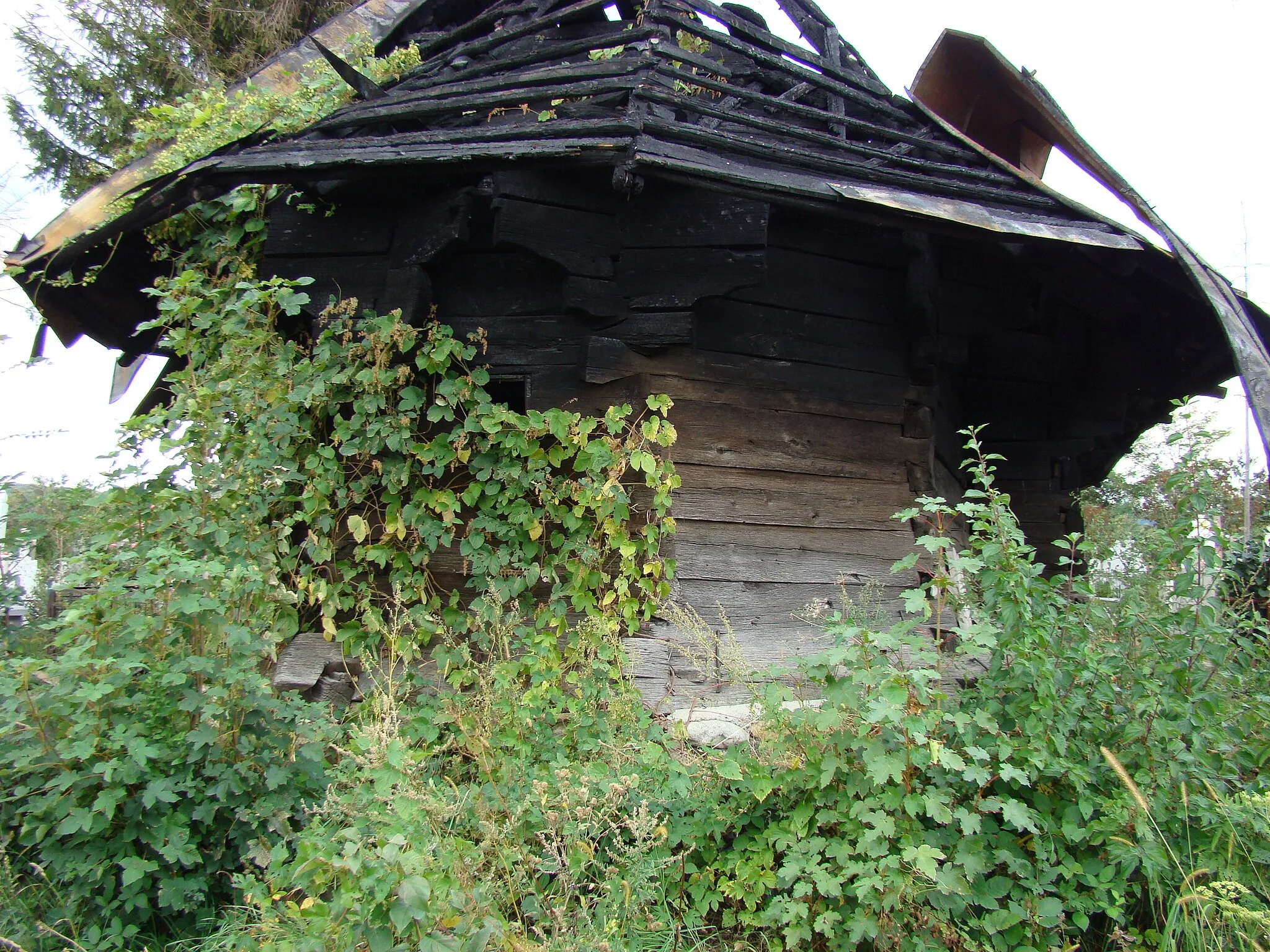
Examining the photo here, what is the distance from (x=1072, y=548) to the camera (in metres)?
3.03

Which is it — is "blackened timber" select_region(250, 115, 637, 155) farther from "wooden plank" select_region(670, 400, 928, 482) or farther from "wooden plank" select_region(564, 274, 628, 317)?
"wooden plank" select_region(670, 400, 928, 482)

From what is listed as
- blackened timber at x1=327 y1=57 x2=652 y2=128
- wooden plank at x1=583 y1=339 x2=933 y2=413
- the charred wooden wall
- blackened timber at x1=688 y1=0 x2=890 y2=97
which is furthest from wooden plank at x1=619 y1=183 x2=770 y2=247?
blackened timber at x1=688 y1=0 x2=890 y2=97

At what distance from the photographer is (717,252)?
13.5 ft

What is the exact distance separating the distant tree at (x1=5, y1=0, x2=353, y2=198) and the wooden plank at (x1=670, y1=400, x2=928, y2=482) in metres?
7.59

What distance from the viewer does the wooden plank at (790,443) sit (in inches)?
172

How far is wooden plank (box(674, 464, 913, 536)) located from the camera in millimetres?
4312

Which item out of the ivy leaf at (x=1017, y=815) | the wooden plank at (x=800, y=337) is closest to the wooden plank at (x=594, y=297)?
the wooden plank at (x=800, y=337)

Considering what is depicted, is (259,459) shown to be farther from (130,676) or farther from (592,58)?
(592,58)

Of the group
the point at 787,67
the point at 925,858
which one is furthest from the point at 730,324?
the point at 925,858

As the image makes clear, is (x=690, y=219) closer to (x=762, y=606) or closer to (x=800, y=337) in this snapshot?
(x=800, y=337)

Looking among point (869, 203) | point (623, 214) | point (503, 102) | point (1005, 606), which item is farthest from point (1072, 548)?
point (503, 102)

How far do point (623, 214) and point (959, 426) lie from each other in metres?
3.41

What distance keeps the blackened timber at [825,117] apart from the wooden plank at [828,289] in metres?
0.73

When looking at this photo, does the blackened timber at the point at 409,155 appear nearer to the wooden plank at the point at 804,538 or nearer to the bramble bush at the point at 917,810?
the wooden plank at the point at 804,538
